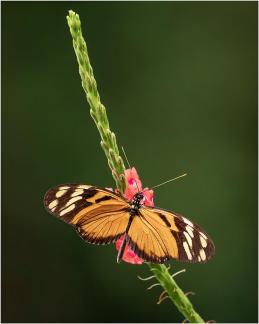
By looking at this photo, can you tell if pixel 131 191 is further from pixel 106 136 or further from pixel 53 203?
pixel 53 203

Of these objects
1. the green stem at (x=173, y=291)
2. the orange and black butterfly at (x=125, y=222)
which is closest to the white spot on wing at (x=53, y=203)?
the orange and black butterfly at (x=125, y=222)

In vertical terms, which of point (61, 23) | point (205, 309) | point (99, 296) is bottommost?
point (205, 309)

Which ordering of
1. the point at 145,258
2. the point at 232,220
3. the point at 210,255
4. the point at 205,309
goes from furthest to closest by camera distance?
the point at 232,220, the point at 205,309, the point at 210,255, the point at 145,258

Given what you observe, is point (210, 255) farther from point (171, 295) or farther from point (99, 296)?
point (99, 296)

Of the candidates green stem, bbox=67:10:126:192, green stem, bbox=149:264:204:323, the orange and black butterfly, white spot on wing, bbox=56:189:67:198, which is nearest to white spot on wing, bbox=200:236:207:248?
the orange and black butterfly

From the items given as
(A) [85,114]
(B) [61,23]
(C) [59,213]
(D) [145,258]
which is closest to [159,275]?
(D) [145,258]

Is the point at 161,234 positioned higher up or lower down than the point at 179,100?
lower down

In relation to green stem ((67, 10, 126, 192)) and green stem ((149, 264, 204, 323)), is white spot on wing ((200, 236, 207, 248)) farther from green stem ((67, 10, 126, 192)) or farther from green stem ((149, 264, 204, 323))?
green stem ((67, 10, 126, 192))

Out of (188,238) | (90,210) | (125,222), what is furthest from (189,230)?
(90,210)
